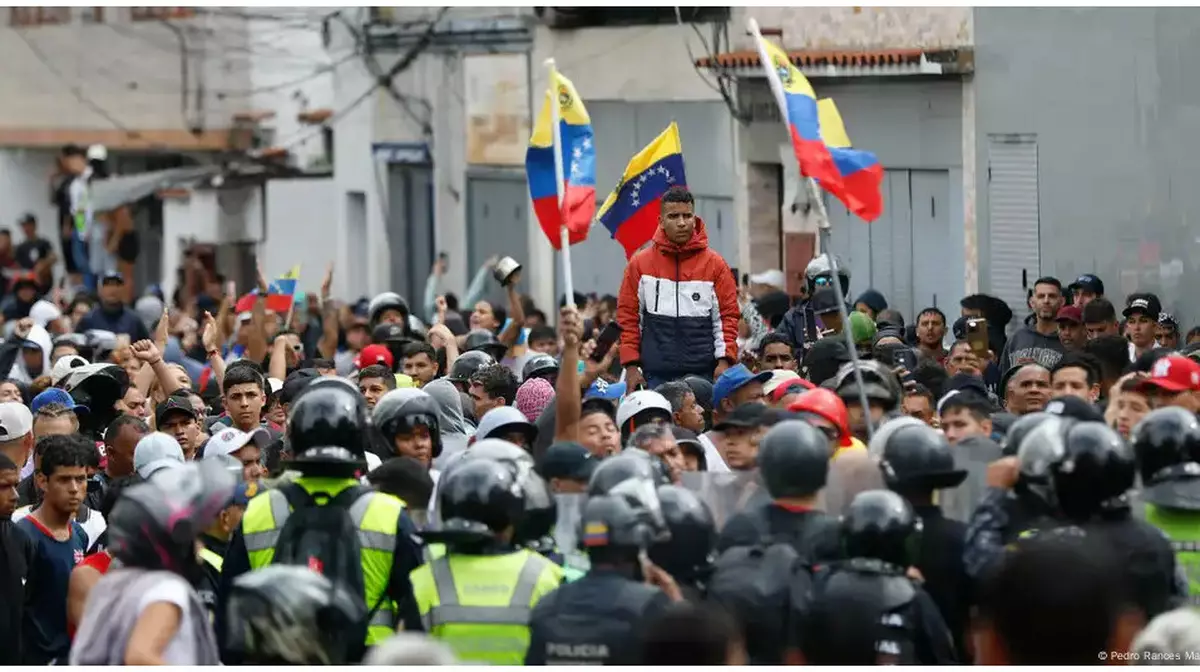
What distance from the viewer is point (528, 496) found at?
7.61 meters

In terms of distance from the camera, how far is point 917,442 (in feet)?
26.0

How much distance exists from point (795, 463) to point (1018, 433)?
1.00m

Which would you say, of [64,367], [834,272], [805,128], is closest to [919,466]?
[834,272]

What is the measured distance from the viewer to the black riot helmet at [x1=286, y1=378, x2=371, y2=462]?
799cm

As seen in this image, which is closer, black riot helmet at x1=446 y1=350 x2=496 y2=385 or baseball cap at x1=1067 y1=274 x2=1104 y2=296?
black riot helmet at x1=446 y1=350 x2=496 y2=385

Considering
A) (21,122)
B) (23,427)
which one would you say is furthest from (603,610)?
(21,122)

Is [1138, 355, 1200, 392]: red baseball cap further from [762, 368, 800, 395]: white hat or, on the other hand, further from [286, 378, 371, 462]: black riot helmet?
[286, 378, 371, 462]: black riot helmet

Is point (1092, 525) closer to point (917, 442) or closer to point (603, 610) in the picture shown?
point (917, 442)

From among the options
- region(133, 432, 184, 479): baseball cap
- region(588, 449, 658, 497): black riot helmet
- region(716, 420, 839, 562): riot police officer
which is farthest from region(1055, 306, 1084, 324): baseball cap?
region(588, 449, 658, 497): black riot helmet

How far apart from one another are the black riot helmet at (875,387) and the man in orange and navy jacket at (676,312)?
2.68 metres

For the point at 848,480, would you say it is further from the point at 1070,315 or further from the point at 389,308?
the point at 389,308

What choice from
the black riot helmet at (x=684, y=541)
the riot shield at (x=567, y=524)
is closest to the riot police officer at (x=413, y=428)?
the riot shield at (x=567, y=524)

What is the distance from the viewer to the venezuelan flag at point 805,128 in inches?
438

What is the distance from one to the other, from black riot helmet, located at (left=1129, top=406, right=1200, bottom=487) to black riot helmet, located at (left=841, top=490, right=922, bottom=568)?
1035 mm
